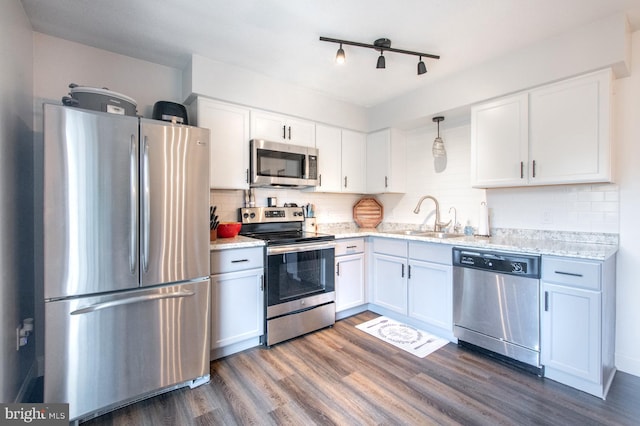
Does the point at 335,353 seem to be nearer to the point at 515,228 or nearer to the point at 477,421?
the point at 477,421

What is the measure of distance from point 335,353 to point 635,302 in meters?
Answer: 2.31

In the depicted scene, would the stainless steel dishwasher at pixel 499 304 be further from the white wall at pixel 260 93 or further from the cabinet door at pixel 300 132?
the white wall at pixel 260 93

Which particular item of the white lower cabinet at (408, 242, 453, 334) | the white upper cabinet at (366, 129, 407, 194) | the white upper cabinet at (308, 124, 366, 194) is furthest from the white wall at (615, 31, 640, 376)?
the white upper cabinet at (308, 124, 366, 194)

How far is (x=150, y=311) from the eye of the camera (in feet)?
6.16

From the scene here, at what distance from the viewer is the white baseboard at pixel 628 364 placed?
216 centimetres

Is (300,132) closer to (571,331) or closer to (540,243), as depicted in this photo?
(540,243)

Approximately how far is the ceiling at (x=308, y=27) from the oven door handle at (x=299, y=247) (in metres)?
1.69

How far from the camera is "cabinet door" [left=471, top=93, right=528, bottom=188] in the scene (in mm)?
2506

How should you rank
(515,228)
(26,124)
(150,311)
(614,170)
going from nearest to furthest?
1. (150,311)
2. (26,124)
3. (614,170)
4. (515,228)

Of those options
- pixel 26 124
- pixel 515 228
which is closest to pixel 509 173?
pixel 515 228

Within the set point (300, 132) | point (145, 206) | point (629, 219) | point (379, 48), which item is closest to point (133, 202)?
point (145, 206)

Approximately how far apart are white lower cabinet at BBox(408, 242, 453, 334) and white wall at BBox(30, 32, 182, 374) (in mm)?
2845

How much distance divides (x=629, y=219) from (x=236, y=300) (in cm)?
313

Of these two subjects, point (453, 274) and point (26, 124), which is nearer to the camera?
point (26, 124)
